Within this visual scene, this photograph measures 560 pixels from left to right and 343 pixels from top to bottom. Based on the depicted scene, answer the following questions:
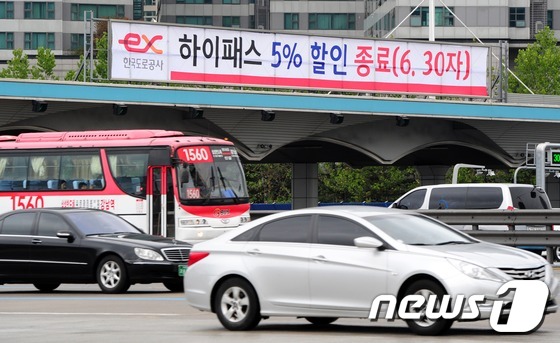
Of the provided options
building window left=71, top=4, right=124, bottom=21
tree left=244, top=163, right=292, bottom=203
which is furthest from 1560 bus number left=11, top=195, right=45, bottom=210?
building window left=71, top=4, right=124, bottom=21

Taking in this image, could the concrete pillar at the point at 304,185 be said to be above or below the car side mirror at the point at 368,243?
below

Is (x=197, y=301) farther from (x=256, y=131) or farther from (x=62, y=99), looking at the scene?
(x=256, y=131)

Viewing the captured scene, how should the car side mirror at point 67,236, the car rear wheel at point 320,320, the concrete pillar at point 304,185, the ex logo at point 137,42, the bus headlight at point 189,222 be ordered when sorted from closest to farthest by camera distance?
the car rear wheel at point 320,320
the car side mirror at point 67,236
the bus headlight at point 189,222
the ex logo at point 137,42
the concrete pillar at point 304,185

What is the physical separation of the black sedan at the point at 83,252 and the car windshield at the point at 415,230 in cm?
714

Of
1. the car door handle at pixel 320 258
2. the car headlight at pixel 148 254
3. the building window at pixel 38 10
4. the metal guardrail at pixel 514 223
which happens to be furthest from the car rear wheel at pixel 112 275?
the building window at pixel 38 10

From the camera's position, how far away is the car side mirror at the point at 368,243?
43.5 feet

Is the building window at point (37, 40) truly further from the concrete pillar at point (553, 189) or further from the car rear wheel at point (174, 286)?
the car rear wheel at point (174, 286)

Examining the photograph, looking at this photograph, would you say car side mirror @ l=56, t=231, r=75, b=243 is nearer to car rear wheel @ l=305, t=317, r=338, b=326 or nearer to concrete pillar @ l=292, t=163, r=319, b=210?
car rear wheel @ l=305, t=317, r=338, b=326

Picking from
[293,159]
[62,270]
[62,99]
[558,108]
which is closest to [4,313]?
[62,270]

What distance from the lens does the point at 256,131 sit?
4531cm

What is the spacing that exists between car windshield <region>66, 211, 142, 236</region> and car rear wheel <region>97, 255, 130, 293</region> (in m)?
0.77

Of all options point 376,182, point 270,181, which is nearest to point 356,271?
point 376,182

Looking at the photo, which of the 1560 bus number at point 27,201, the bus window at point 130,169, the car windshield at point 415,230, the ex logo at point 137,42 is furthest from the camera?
the ex logo at point 137,42

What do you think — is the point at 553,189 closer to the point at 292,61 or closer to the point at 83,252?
the point at 292,61
